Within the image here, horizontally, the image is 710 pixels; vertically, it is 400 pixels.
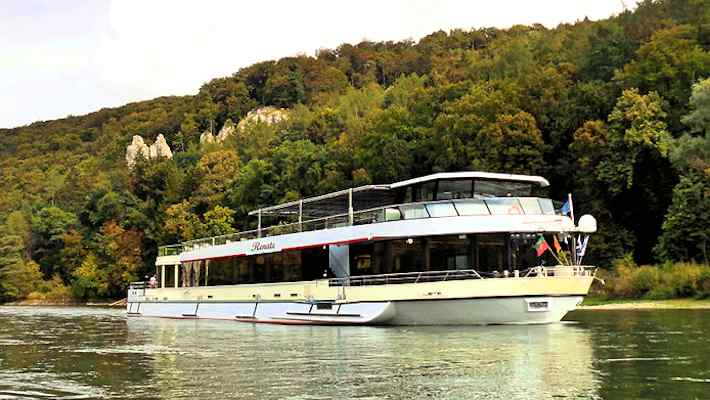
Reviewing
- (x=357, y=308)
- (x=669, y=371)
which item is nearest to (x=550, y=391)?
(x=669, y=371)

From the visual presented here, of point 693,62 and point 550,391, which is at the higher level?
point 693,62

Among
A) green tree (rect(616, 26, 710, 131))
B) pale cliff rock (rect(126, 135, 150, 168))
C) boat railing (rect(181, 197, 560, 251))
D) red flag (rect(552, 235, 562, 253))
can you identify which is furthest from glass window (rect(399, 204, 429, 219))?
pale cliff rock (rect(126, 135, 150, 168))

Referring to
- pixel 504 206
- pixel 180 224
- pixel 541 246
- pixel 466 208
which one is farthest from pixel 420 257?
pixel 180 224

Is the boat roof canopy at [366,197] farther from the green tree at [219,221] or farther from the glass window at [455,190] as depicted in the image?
the green tree at [219,221]

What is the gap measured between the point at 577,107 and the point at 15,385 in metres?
47.4

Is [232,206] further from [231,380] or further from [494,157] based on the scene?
[231,380]

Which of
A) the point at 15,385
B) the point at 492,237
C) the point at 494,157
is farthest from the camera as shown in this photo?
the point at 494,157

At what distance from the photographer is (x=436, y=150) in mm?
62719

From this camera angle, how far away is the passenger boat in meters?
25.7

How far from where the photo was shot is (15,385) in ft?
45.5

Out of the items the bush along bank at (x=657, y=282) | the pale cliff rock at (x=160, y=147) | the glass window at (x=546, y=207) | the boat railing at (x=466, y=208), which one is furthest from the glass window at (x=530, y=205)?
the pale cliff rock at (x=160, y=147)

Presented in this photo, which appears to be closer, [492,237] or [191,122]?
[492,237]

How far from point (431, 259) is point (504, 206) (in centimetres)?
298

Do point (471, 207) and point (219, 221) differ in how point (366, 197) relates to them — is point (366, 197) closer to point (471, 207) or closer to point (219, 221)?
point (471, 207)
